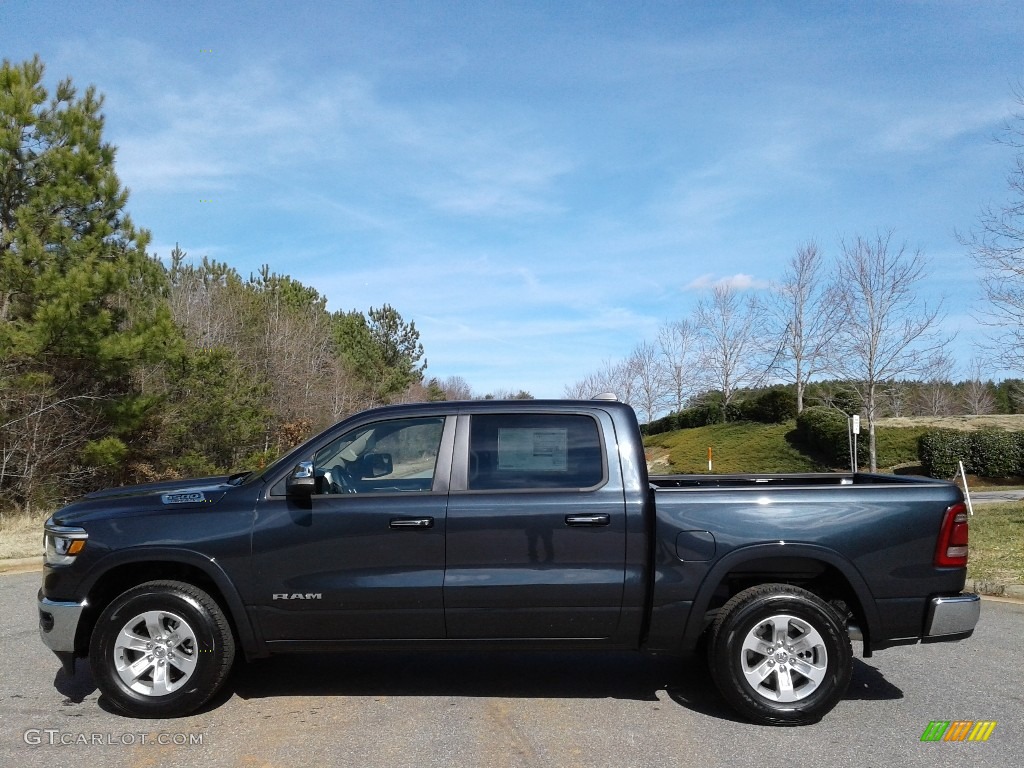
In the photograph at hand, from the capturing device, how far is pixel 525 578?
5.00 meters

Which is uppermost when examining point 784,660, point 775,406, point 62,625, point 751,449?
point 775,406

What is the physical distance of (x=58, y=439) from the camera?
19594 mm

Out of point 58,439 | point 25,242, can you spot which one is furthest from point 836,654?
point 58,439

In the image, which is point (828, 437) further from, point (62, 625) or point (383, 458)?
point (62, 625)

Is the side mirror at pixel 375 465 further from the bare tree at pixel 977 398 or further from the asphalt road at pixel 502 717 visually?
the bare tree at pixel 977 398

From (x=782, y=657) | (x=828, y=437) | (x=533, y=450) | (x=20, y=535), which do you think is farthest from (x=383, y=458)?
(x=828, y=437)

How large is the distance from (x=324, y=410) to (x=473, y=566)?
107 ft

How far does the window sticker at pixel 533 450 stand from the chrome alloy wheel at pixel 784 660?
1502 millimetres

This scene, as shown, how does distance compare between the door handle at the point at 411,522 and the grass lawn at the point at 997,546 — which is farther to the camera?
the grass lawn at the point at 997,546

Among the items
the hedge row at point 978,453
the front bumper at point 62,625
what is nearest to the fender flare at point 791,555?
the front bumper at point 62,625

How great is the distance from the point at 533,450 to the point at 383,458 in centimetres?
93

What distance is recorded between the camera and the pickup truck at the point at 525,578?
4.98m

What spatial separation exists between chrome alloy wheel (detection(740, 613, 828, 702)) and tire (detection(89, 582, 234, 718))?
304cm

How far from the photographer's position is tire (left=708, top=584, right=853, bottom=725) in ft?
16.1
